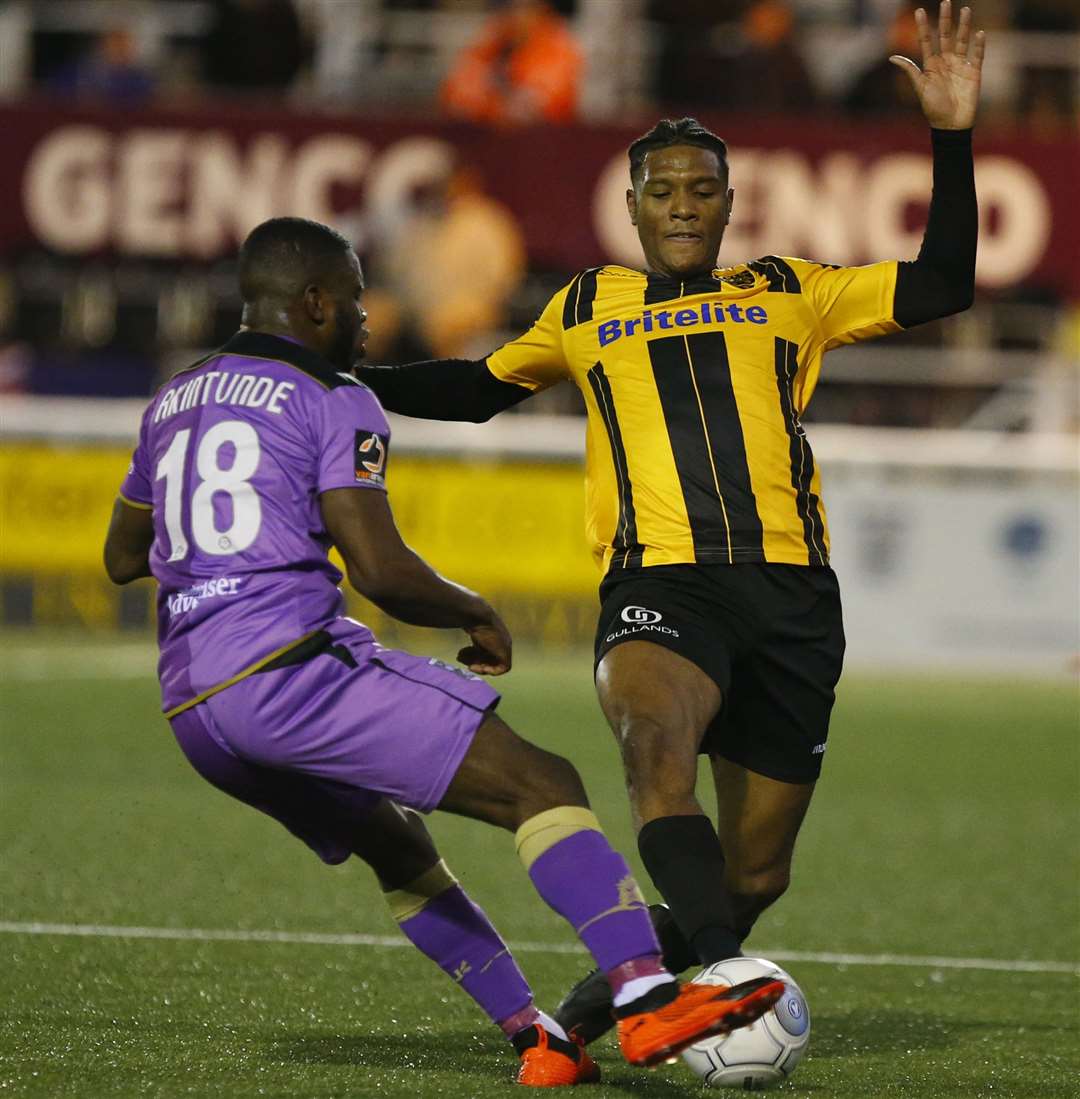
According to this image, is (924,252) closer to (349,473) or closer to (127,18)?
(349,473)

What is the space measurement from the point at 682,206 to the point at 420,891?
1621mm

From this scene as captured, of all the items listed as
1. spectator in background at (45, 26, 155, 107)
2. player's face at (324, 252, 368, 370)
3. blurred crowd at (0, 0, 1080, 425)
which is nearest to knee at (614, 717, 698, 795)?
player's face at (324, 252, 368, 370)

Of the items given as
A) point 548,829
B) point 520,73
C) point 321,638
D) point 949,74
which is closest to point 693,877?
point 548,829

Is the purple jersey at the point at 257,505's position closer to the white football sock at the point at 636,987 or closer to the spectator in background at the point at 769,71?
the white football sock at the point at 636,987

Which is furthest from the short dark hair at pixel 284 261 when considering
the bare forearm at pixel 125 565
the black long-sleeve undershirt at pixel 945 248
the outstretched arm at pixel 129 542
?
the black long-sleeve undershirt at pixel 945 248

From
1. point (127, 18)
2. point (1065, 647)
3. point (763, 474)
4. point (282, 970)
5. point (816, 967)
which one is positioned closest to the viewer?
point (763, 474)

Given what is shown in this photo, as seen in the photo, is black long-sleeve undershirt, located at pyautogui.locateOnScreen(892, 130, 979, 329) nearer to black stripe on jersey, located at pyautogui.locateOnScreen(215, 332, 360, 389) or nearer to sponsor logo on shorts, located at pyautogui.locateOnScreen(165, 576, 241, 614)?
black stripe on jersey, located at pyautogui.locateOnScreen(215, 332, 360, 389)

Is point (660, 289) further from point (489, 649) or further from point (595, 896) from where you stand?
point (595, 896)

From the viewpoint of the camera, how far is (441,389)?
5.21m

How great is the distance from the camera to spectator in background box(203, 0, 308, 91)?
1559cm

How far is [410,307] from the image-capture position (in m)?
14.7

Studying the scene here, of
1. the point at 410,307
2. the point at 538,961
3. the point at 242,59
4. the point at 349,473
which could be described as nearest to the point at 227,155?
the point at 242,59

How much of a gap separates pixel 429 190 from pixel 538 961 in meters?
10.1

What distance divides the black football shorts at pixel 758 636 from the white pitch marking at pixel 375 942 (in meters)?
1.45
